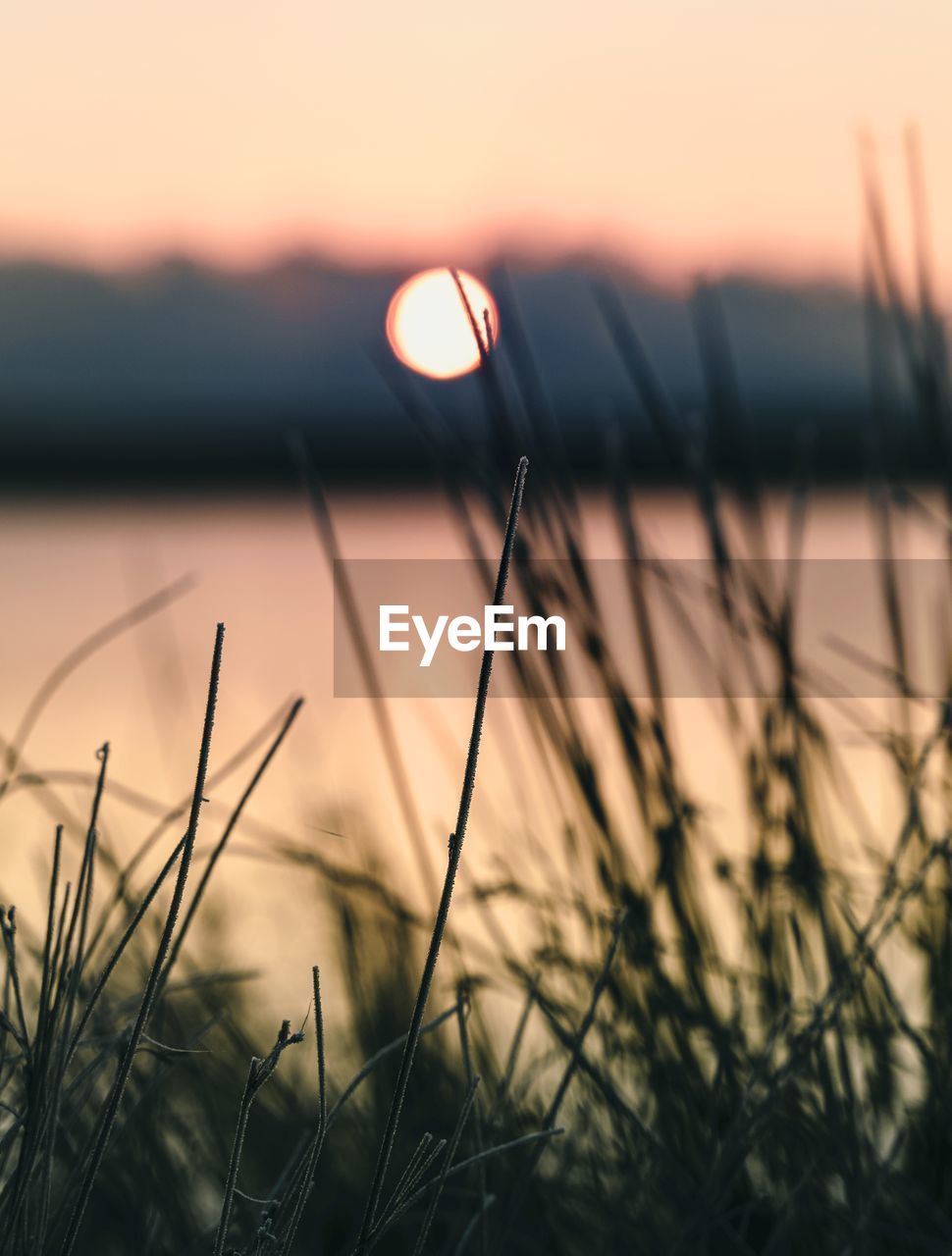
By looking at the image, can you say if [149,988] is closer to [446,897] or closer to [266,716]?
[446,897]

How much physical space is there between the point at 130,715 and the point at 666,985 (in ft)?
9.62

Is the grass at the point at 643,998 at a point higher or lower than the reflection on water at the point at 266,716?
lower

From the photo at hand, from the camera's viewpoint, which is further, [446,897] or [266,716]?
[266,716]

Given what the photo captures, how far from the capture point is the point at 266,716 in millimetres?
2697

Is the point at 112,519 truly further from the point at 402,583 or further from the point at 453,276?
the point at 453,276

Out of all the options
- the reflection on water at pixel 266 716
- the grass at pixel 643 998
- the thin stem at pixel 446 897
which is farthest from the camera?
the reflection on water at pixel 266 716

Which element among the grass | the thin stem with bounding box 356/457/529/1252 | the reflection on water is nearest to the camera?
the thin stem with bounding box 356/457/529/1252

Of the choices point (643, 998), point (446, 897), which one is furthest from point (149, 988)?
point (643, 998)

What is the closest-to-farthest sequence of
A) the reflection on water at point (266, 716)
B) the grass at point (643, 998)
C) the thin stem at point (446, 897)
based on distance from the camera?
1. the thin stem at point (446, 897)
2. the grass at point (643, 998)
3. the reflection on water at point (266, 716)

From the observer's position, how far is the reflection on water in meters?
1.26

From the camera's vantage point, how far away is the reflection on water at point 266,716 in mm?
1258

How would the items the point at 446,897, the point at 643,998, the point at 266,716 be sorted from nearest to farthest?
the point at 446,897
the point at 643,998
the point at 266,716

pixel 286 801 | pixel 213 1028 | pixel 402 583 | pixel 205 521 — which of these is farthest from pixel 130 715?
pixel 205 521

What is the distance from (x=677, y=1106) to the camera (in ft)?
2.13
